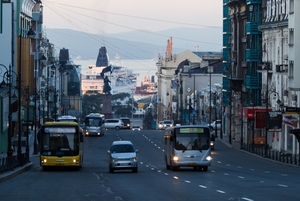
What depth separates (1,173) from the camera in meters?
39.5

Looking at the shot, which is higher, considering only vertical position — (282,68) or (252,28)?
(252,28)

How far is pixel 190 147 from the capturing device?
4828 centimetres

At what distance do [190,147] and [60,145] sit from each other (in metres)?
7.31

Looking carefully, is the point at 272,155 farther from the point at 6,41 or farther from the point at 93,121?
the point at 93,121

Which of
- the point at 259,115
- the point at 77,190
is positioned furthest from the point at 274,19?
the point at 77,190

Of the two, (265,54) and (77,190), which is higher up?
(265,54)

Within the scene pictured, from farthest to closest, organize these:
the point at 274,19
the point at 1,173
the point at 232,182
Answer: the point at 274,19, the point at 1,173, the point at 232,182

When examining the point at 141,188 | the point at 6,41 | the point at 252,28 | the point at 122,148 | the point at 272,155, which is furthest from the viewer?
the point at 252,28

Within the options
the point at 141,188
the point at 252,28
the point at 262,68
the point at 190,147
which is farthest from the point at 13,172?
the point at 252,28

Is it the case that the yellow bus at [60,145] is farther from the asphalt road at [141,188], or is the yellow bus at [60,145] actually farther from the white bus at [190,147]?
the white bus at [190,147]

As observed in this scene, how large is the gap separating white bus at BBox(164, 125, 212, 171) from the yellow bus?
5.47 m

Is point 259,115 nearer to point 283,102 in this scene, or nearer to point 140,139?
point 283,102

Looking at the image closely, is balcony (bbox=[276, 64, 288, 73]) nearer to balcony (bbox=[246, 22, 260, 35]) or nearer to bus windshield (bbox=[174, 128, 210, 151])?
balcony (bbox=[246, 22, 260, 35])

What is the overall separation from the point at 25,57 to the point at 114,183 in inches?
2771
